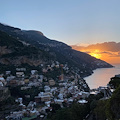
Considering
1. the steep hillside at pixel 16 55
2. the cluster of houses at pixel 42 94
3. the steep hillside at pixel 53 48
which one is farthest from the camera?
the steep hillside at pixel 53 48

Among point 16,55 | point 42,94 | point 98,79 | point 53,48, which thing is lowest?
point 98,79

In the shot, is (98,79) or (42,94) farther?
(98,79)

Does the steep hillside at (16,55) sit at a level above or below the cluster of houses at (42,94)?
above

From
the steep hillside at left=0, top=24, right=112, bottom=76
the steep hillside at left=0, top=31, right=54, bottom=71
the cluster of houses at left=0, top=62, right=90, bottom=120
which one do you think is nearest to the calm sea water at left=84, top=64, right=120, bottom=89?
the steep hillside at left=0, top=24, right=112, bottom=76

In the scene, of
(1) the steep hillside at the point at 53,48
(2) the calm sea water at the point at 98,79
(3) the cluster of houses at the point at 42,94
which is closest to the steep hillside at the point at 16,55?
(3) the cluster of houses at the point at 42,94

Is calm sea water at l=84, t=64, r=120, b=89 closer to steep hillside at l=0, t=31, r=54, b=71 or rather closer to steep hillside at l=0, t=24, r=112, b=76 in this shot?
steep hillside at l=0, t=24, r=112, b=76

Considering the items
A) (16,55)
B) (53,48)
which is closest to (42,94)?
(16,55)

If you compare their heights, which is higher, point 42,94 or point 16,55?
point 16,55

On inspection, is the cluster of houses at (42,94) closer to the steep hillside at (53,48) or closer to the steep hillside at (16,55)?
the steep hillside at (16,55)

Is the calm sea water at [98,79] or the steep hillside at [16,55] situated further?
the calm sea water at [98,79]

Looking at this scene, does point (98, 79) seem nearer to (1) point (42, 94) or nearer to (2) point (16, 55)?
(2) point (16, 55)

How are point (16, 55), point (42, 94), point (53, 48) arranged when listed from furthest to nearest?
point (53, 48)
point (16, 55)
point (42, 94)

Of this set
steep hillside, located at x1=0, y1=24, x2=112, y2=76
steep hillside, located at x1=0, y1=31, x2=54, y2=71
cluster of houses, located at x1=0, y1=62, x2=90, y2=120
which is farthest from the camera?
steep hillside, located at x1=0, y1=24, x2=112, y2=76
